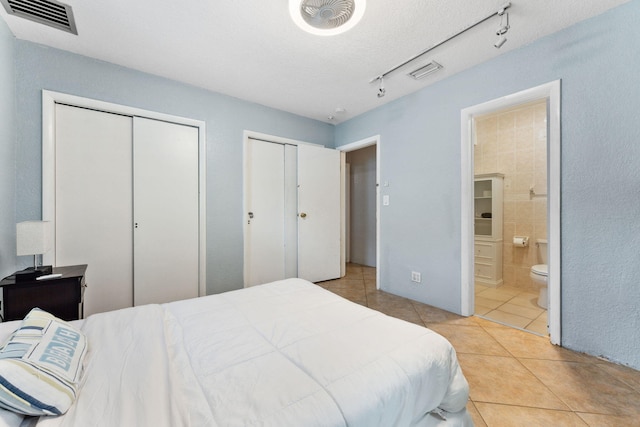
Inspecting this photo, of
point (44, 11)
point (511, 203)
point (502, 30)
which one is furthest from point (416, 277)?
point (44, 11)

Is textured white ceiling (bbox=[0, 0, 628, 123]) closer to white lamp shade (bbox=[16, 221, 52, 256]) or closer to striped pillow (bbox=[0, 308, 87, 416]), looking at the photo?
white lamp shade (bbox=[16, 221, 52, 256])

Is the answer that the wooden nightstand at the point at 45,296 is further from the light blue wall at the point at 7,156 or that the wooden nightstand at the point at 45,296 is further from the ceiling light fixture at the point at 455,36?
the ceiling light fixture at the point at 455,36

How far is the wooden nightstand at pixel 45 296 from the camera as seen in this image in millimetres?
1581

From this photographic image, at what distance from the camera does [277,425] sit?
683 millimetres

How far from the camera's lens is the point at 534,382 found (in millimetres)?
1572

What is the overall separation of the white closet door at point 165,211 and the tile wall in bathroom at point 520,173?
399cm

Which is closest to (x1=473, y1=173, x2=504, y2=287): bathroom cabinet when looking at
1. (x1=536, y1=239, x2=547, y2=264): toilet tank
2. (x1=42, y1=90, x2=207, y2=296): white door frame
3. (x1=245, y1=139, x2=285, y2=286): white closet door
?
(x1=536, y1=239, x2=547, y2=264): toilet tank

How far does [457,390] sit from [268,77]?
289 cm

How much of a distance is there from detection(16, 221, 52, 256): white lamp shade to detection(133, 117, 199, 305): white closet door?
819 millimetres

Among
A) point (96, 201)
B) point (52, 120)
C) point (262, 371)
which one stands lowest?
point (262, 371)

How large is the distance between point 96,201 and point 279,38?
2.23 metres

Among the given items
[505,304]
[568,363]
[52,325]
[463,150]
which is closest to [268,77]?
[463,150]

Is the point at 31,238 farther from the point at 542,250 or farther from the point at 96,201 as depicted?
the point at 542,250

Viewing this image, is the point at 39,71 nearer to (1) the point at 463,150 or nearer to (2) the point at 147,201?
(2) the point at 147,201
